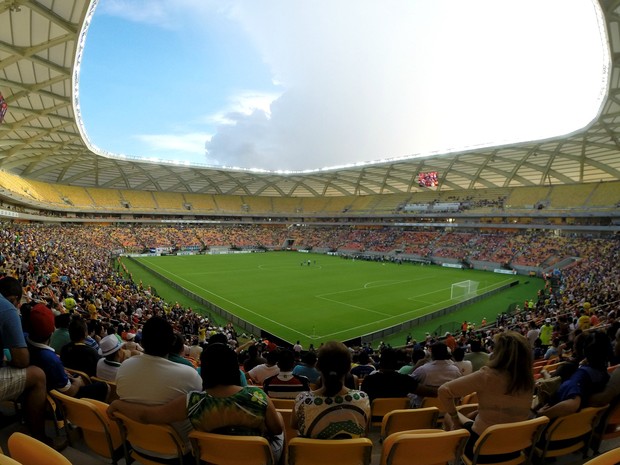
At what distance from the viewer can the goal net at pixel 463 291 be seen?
29256 millimetres

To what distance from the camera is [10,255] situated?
73.4 feet

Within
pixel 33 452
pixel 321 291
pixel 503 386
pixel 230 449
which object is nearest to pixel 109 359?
pixel 230 449

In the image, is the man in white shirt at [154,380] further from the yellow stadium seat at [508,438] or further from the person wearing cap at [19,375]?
the yellow stadium seat at [508,438]

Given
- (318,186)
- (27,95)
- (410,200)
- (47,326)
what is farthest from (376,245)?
(47,326)

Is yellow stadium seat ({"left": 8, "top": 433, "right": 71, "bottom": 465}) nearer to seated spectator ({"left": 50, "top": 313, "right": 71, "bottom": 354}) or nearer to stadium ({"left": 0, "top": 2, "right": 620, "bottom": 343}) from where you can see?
seated spectator ({"left": 50, "top": 313, "right": 71, "bottom": 354})

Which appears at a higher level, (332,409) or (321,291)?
(332,409)

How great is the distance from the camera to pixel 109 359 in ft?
18.7

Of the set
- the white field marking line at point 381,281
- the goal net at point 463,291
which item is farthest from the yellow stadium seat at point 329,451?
the white field marking line at point 381,281

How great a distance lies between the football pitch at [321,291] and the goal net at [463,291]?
0.49 m

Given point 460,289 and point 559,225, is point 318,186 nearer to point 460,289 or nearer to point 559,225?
point 559,225

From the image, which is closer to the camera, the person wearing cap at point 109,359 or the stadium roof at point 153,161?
the person wearing cap at point 109,359

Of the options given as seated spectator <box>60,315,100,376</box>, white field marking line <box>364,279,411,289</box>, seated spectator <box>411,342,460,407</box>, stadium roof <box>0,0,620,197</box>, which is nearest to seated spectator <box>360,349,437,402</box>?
seated spectator <box>411,342,460,407</box>

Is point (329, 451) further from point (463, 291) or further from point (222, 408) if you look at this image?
point (463, 291)

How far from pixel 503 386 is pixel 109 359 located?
537 centimetres
